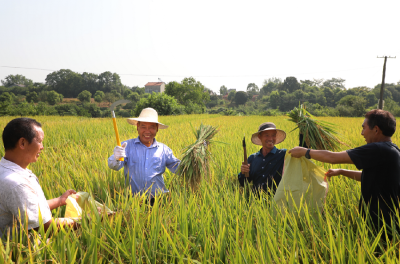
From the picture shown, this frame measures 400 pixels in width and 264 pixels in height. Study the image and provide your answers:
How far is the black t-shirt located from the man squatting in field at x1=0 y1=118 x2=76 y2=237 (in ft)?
6.44

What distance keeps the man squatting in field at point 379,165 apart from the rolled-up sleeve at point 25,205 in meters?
1.91

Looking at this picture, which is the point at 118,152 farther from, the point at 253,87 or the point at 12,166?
the point at 253,87

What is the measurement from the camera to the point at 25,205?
3.96ft

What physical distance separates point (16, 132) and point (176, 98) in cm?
4061

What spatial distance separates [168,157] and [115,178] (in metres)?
0.67

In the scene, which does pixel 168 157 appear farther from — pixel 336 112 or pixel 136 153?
pixel 336 112

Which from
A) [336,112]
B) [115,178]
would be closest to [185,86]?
[336,112]

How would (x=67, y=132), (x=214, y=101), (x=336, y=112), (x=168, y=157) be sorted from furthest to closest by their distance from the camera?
(x=214, y=101) → (x=336, y=112) → (x=67, y=132) → (x=168, y=157)

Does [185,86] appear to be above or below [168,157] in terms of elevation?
above

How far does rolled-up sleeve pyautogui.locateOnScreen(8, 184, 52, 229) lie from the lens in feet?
3.92

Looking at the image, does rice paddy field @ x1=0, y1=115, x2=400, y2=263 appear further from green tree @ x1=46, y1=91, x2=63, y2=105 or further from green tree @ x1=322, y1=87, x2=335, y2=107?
green tree @ x1=322, y1=87, x2=335, y2=107

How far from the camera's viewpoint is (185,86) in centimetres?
4153

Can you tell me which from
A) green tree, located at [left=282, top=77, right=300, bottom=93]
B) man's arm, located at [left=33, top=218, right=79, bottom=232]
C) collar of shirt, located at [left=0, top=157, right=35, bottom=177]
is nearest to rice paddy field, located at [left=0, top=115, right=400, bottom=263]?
man's arm, located at [left=33, top=218, right=79, bottom=232]

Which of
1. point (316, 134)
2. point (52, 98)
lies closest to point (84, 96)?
point (52, 98)
